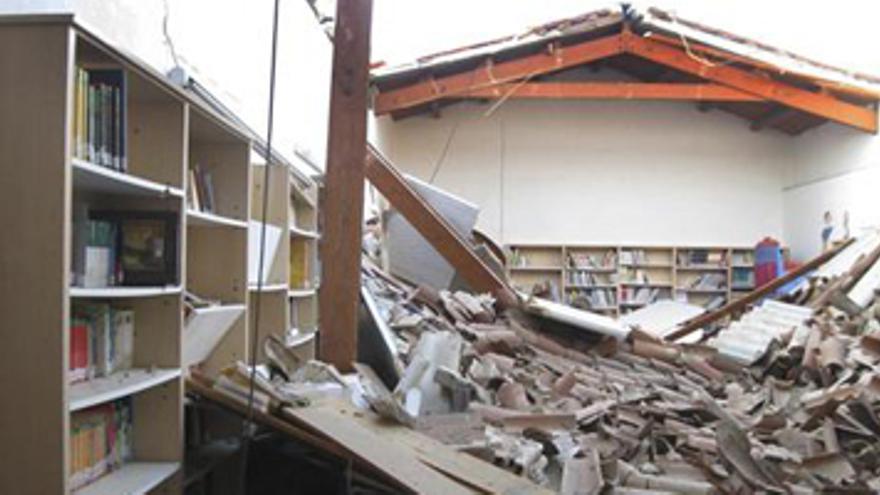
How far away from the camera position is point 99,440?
1.83m

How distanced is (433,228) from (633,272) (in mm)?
6103

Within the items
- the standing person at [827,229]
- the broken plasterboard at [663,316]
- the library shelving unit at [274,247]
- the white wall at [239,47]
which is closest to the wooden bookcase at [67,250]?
the white wall at [239,47]

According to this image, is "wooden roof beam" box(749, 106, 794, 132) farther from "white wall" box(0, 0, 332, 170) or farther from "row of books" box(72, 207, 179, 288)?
"row of books" box(72, 207, 179, 288)

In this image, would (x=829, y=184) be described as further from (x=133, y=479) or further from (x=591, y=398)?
(x=133, y=479)

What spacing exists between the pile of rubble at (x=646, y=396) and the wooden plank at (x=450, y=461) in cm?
9

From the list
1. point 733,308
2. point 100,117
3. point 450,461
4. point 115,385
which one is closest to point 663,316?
point 733,308

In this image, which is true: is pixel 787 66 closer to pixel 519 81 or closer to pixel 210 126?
pixel 519 81

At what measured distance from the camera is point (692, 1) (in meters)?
8.88

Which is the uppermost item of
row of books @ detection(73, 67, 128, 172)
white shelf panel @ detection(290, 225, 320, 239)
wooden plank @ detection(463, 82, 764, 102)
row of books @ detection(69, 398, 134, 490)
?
wooden plank @ detection(463, 82, 764, 102)

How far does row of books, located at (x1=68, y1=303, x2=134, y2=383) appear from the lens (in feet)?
5.67

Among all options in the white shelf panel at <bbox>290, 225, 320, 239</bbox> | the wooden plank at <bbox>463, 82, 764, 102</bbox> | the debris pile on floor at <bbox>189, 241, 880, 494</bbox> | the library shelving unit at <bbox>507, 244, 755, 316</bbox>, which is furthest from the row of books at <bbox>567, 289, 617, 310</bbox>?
the white shelf panel at <bbox>290, 225, 320, 239</bbox>

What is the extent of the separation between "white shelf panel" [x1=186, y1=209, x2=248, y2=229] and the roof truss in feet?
22.8

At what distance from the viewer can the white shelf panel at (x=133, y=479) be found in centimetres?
174

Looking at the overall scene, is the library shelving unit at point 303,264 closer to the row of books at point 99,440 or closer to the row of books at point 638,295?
the row of books at point 99,440
